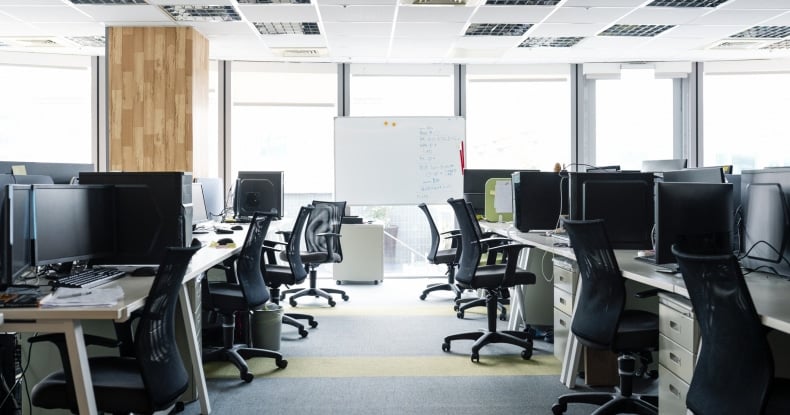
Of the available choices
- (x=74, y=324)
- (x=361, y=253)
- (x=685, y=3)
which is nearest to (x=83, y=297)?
(x=74, y=324)

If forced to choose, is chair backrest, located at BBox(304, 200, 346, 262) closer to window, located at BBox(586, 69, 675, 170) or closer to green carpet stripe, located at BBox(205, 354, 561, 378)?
green carpet stripe, located at BBox(205, 354, 561, 378)

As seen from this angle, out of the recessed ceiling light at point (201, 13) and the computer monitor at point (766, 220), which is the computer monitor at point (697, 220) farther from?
the recessed ceiling light at point (201, 13)

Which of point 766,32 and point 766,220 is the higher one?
point 766,32

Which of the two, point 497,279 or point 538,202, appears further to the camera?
point 538,202

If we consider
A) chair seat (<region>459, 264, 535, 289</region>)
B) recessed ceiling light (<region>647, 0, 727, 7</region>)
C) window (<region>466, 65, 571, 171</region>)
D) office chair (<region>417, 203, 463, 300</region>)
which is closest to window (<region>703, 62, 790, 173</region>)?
window (<region>466, 65, 571, 171</region>)

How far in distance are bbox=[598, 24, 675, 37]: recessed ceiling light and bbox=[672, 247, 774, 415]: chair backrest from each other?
4811 mm

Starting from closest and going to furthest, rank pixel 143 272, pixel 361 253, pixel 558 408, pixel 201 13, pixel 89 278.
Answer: pixel 89 278 → pixel 143 272 → pixel 558 408 → pixel 201 13 → pixel 361 253

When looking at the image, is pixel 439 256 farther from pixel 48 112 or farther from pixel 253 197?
pixel 48 112

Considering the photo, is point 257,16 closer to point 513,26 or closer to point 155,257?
point 513,26

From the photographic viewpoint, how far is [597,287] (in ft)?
9.48

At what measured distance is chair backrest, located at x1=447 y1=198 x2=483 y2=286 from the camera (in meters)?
4.21

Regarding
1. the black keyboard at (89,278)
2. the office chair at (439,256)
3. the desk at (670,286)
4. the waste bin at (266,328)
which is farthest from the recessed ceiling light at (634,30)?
the black keyboard at (89,278)

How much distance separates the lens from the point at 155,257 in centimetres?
309

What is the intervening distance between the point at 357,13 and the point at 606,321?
391cm
